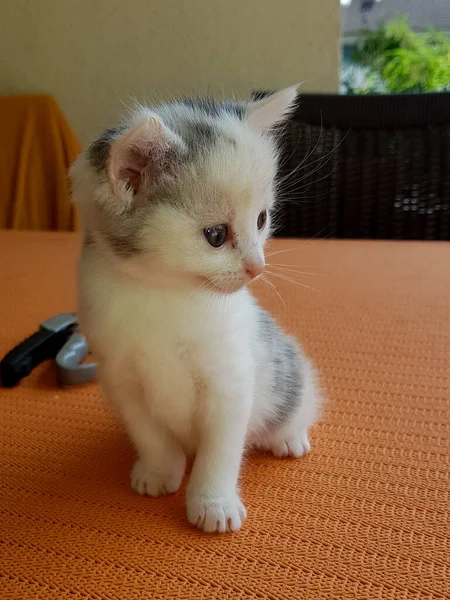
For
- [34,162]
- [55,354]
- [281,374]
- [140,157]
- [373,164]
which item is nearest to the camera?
[140,157]

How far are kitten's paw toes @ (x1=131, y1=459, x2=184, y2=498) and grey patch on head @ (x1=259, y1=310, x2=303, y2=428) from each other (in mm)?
135

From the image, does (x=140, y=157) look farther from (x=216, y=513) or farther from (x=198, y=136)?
(x=216, y=513)

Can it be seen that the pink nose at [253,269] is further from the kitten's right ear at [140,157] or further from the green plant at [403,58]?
the green plant at [403,58]

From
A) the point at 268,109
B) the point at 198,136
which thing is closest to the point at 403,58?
the point at 268,109

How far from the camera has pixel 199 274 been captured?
56cm

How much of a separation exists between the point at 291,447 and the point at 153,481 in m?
0.17

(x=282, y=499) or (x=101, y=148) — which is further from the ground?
(x=101, y=148)

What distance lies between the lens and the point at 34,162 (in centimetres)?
213

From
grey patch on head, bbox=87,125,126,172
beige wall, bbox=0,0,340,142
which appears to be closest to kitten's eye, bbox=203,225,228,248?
grey patch on head, bbox=87,125,126,172

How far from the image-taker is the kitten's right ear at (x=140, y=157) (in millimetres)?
507

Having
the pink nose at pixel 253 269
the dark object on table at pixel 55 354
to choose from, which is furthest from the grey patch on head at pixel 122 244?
the dark object on table at pixel 55 354

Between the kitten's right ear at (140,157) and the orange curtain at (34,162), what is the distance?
5.12 feet

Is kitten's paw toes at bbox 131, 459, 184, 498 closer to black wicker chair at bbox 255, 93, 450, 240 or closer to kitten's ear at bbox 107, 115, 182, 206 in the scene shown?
kitten's ear at bbox 107, 115, 182, 206

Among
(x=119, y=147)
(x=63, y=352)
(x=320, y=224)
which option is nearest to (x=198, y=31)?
(x=320, y=224)
